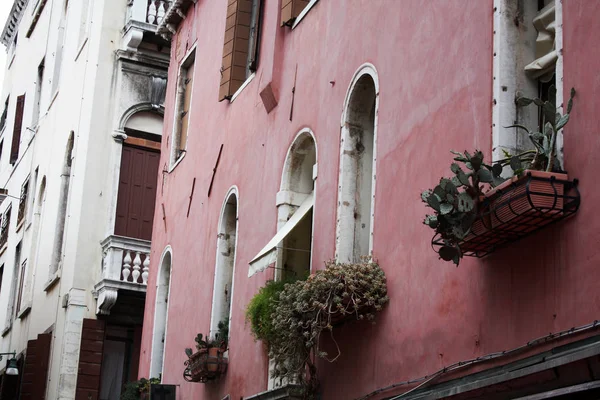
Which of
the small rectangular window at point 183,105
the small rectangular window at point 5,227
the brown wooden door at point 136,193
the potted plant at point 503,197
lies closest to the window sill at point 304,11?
the small rectangular window at point 183,105

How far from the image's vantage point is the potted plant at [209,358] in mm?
11891

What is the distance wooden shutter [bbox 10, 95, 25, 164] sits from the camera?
27906 mm

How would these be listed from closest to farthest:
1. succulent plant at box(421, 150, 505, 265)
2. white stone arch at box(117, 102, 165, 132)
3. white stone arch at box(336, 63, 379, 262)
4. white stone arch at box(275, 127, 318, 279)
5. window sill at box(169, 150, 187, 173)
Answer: succulent plant at box(421, 150, 505, 265) → white stone arch at box(336, 63, 379, 262) → white stone arch at box(275, 127, 318, 279) → window sill at box(169, 150, 187, 173) → white stone arch at box(117, 102, 165, 132)

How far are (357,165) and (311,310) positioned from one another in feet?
5.02

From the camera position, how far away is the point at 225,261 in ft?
42.2

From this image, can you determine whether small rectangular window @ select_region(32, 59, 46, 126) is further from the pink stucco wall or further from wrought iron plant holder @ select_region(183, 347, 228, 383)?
wrought iron plant holder @ select_region(183, 347, 228, 383)

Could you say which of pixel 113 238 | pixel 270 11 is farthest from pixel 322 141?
pixel 113 238

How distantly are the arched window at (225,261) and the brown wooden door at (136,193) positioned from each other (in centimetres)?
649

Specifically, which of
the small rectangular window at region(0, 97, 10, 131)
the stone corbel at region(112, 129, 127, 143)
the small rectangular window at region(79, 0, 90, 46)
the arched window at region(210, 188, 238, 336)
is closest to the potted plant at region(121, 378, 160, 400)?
the arched window at region(210, 188, 238, 336)

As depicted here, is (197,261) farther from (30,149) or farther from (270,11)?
(30,149)

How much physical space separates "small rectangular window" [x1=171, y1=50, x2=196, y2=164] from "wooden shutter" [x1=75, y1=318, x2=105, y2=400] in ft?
14.0

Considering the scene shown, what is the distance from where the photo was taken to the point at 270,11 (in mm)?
12492

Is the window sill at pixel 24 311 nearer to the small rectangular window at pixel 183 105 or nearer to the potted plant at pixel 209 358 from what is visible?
the small rectangular window at pixel 183 105

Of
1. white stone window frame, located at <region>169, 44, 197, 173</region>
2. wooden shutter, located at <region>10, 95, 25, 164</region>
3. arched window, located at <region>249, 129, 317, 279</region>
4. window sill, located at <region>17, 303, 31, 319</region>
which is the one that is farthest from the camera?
wooden shutter, located at <region>10, 95, 25, 164</region>
